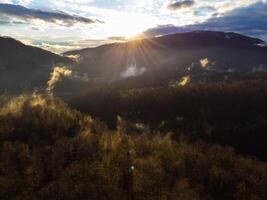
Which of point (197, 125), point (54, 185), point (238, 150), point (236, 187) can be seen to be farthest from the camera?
point (197, 125)

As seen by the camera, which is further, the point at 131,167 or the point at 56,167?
the point at 131,167

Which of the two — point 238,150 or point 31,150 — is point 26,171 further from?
point 238,150

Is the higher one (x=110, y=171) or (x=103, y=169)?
(x=103, y=169)

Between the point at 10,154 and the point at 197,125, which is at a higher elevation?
the point at 10,154

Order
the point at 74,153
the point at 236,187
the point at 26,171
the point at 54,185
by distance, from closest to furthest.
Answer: the point at 54,185, the point at 26,171, the point at 236,187, the point at 74,153

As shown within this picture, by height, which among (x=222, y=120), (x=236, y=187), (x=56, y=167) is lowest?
(x=222, y=120)

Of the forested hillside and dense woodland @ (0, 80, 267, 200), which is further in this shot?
dense woodland @ (0, 80, 267, 200)

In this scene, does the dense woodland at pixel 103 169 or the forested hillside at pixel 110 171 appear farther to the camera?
the dense woodland at pixel 103 169

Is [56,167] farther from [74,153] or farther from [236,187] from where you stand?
[236,187]

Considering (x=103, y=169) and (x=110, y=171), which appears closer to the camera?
(x=103, y=169)

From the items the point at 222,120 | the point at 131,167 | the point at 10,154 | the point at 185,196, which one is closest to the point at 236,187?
the point at 185,196

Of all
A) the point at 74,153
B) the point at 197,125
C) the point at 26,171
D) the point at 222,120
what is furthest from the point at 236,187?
the point at 222,120
